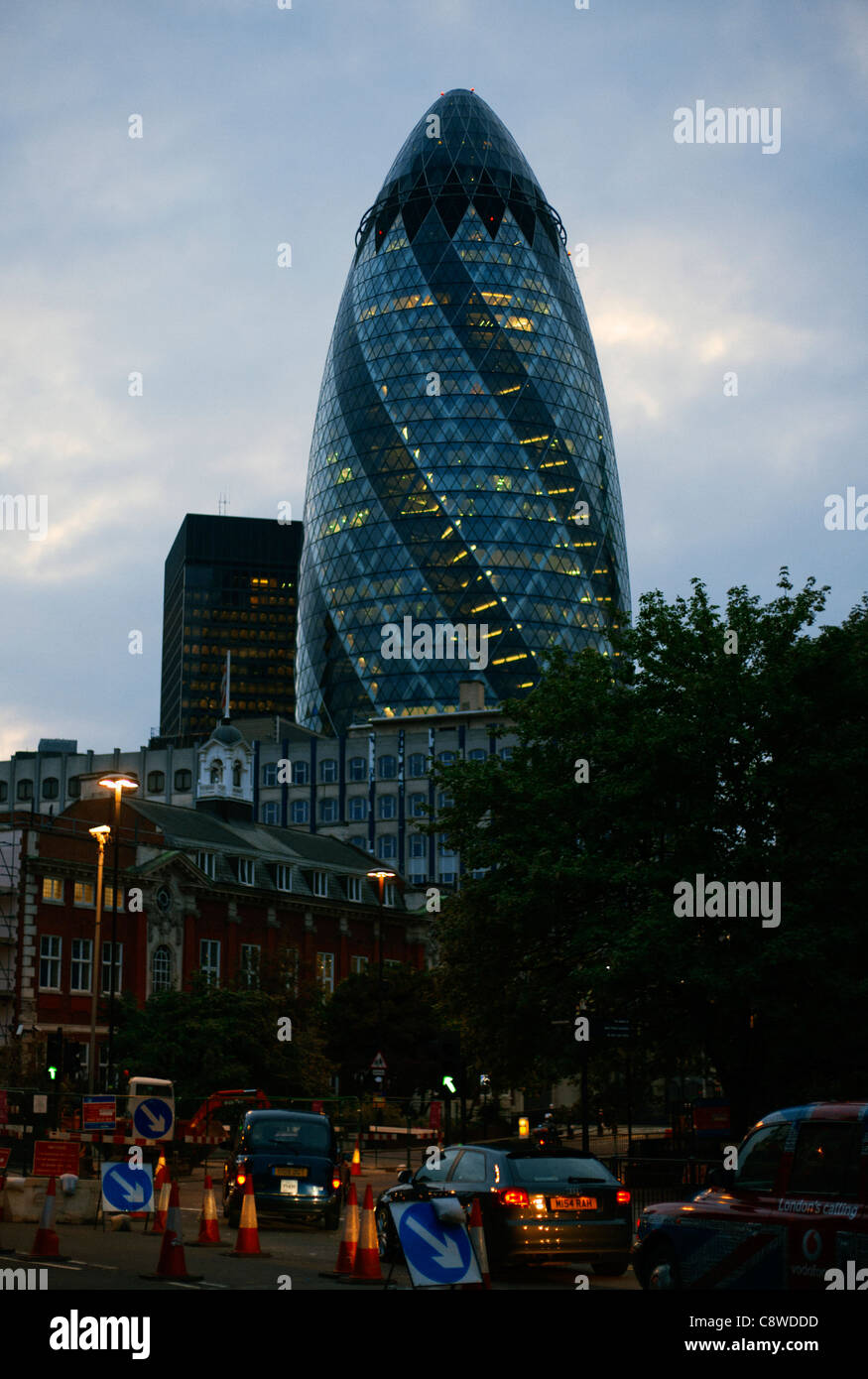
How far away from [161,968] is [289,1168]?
46.9 m

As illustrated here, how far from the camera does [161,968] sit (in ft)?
241

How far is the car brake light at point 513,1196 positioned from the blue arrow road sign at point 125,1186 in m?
7.34

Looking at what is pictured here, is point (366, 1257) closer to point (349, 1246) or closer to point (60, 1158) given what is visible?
point (349, 1246)

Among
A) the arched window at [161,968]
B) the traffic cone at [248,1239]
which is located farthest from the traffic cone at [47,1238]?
the arched window at [161,968]

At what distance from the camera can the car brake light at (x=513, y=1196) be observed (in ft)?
65.5

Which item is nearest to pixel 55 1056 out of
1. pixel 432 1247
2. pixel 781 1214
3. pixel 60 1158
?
pixel 60 1158

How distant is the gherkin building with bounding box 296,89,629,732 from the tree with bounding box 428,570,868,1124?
4816 inches

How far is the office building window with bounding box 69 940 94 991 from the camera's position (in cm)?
6931

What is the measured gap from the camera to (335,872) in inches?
3558

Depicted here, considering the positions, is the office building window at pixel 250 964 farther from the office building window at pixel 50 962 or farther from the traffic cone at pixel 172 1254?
the traffic cone at pixel 172 1254

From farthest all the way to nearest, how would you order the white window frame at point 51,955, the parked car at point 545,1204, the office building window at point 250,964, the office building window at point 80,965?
1. the office building window at point 250,964
2. the office building window at point 80,965
3. the white window frame at point 51,955
4. the parked car at point 545,1204

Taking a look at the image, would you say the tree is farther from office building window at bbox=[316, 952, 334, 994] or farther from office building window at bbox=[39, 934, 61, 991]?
office building window at bbox=[316, 952, 334, 994]

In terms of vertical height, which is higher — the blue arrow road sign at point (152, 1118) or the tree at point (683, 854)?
the tree at point (683, 854)
